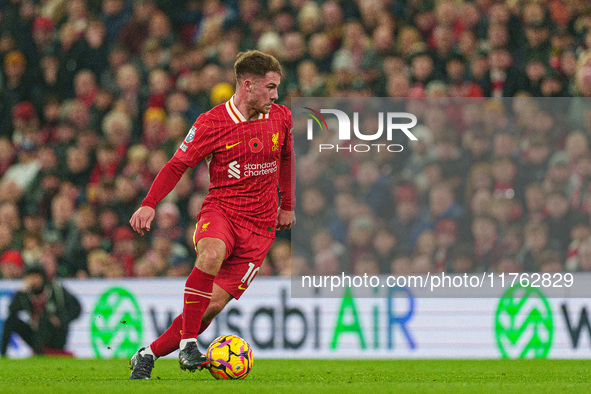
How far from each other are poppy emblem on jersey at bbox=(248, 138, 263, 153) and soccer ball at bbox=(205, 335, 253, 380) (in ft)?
3.96

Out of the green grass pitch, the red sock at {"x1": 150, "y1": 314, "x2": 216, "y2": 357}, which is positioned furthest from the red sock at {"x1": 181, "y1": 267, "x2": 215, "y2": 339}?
the green grass pitch

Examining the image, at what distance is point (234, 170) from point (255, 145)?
0.70 feet

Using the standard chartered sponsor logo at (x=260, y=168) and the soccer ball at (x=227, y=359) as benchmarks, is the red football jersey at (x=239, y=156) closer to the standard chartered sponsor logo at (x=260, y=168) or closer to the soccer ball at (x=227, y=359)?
the standard chartered sponsor logo at (x=260, y=168)

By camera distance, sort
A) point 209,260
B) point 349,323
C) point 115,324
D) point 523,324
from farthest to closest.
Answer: point 115,324 < point 349,323 < point 523,324 < point 209,260

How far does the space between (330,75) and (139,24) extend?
3.34 m

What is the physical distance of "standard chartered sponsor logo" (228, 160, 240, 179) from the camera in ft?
20.1

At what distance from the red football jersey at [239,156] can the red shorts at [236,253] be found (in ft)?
0.19

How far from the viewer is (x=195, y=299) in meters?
5.89

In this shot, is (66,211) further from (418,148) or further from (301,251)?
(418,148)

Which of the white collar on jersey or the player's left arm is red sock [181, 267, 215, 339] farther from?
the white collar on jersey

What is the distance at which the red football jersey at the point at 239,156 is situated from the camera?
19.9 ft

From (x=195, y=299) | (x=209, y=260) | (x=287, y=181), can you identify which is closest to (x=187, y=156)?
(x=209, y=260)

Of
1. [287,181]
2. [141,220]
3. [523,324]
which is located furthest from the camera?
[523,324]

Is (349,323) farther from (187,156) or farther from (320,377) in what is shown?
(187,156)
